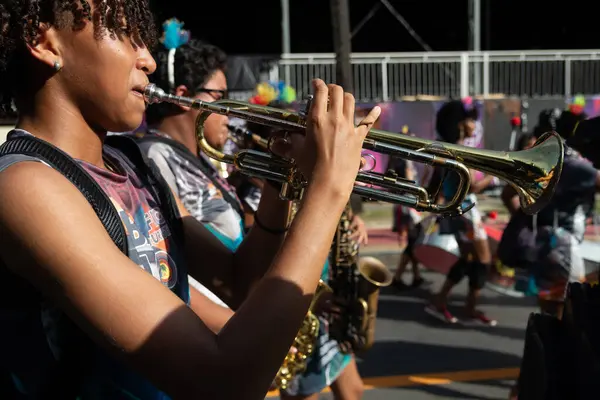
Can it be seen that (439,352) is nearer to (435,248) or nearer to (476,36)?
(435,248)

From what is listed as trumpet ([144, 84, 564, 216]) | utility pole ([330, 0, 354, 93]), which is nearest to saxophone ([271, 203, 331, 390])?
trumpet ([144, 84, 564, 216])

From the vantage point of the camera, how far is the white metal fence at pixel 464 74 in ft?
47.5

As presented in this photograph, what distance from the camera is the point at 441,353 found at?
5.00 metres

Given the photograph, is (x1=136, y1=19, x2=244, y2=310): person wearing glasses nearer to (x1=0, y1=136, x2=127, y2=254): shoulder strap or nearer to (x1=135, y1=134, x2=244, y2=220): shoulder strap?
(x1=135, y1=134, x2=244, y2=220): shoulder strap

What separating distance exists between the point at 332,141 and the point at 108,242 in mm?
452

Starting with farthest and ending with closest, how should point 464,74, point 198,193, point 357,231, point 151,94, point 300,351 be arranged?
point 464,74 < point 357,231 < point 300,351 < point 198,193 < point 151,94

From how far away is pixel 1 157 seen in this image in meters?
1.24

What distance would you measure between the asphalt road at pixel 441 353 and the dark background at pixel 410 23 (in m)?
14.1

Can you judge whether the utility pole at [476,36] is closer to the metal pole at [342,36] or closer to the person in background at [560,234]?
the metal pole at [342,36]

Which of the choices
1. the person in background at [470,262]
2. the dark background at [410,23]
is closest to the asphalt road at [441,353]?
the person in background at [470,262]

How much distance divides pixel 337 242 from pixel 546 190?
4.55 feet

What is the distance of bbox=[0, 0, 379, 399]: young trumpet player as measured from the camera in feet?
3.83

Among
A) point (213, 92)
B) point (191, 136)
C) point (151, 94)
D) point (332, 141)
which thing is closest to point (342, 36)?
point (213, 92)

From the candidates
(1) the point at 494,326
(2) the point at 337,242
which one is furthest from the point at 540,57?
(2) the point at 337,242
